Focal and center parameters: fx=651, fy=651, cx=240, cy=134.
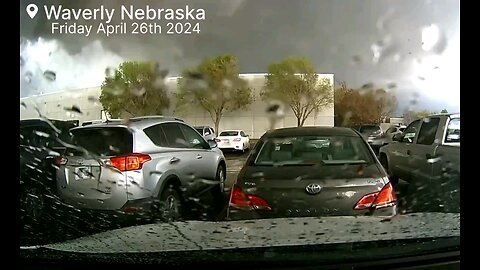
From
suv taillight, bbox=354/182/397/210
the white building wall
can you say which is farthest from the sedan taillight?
suv taillight, bbox=354/182/397/210

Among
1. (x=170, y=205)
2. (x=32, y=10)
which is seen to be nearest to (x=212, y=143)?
(x=170, y=205)

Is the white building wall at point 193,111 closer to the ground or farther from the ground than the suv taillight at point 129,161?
farther from the ground

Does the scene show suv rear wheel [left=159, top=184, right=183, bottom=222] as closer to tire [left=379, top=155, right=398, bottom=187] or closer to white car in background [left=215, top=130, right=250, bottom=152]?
white car in background [left=215, top=130, right=250, bottom=152]

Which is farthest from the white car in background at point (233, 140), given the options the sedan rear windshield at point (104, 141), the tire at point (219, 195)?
the sedan rear windshield at point (104, 141)

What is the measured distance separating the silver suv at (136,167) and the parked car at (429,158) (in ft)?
3.53

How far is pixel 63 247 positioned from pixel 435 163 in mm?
2241

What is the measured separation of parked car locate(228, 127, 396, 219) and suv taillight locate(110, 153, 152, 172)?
1.82 ft

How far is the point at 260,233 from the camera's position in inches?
141

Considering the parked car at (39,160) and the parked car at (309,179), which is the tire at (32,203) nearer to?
the parked car at (39,160)

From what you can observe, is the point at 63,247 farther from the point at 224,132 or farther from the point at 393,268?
the point at 393,268

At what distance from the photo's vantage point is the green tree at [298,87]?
12.1ft

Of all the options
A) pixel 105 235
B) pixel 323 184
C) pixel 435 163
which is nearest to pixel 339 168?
pixel 323 184

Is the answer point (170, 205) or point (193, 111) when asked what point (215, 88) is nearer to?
point (193, 111)

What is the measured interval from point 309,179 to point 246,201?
0.39 m
